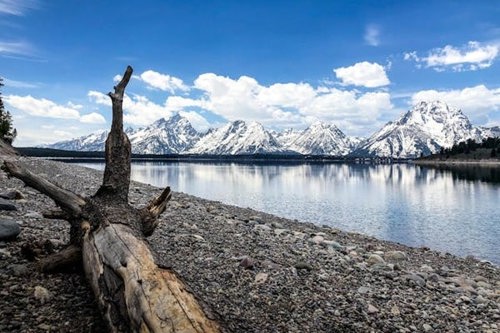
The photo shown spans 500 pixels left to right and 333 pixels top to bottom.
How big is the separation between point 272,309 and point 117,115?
20.0 feet

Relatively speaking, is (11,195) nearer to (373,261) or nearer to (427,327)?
(373,261)

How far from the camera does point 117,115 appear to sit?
10859mm

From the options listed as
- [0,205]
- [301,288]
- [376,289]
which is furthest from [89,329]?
[0,205]

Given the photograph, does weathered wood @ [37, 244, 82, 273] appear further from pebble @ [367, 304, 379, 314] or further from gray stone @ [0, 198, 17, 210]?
pebble @ [367, 304, 379, 314]

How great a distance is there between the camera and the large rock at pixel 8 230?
10352 millimetres

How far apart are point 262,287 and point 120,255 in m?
4.06

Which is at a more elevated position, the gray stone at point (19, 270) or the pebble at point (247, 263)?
the gray stone at point (19, 270)

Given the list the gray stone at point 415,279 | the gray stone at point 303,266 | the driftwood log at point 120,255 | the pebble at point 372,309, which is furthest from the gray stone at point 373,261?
the driftwood log at point 120,255

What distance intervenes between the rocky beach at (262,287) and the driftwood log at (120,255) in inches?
13.5

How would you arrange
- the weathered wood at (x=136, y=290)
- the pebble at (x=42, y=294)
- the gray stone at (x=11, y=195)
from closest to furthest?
the weathered wood at (x=136, y=290)
the pebble at (x=42, y=294)
the gray stone at (x=11, y=195)

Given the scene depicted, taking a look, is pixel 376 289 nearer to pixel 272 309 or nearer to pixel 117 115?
pixel 272 309

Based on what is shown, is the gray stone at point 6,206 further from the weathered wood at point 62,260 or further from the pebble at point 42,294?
the pebble at point 42,294

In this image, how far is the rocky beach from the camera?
7605 mm

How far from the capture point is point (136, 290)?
6340 mm
